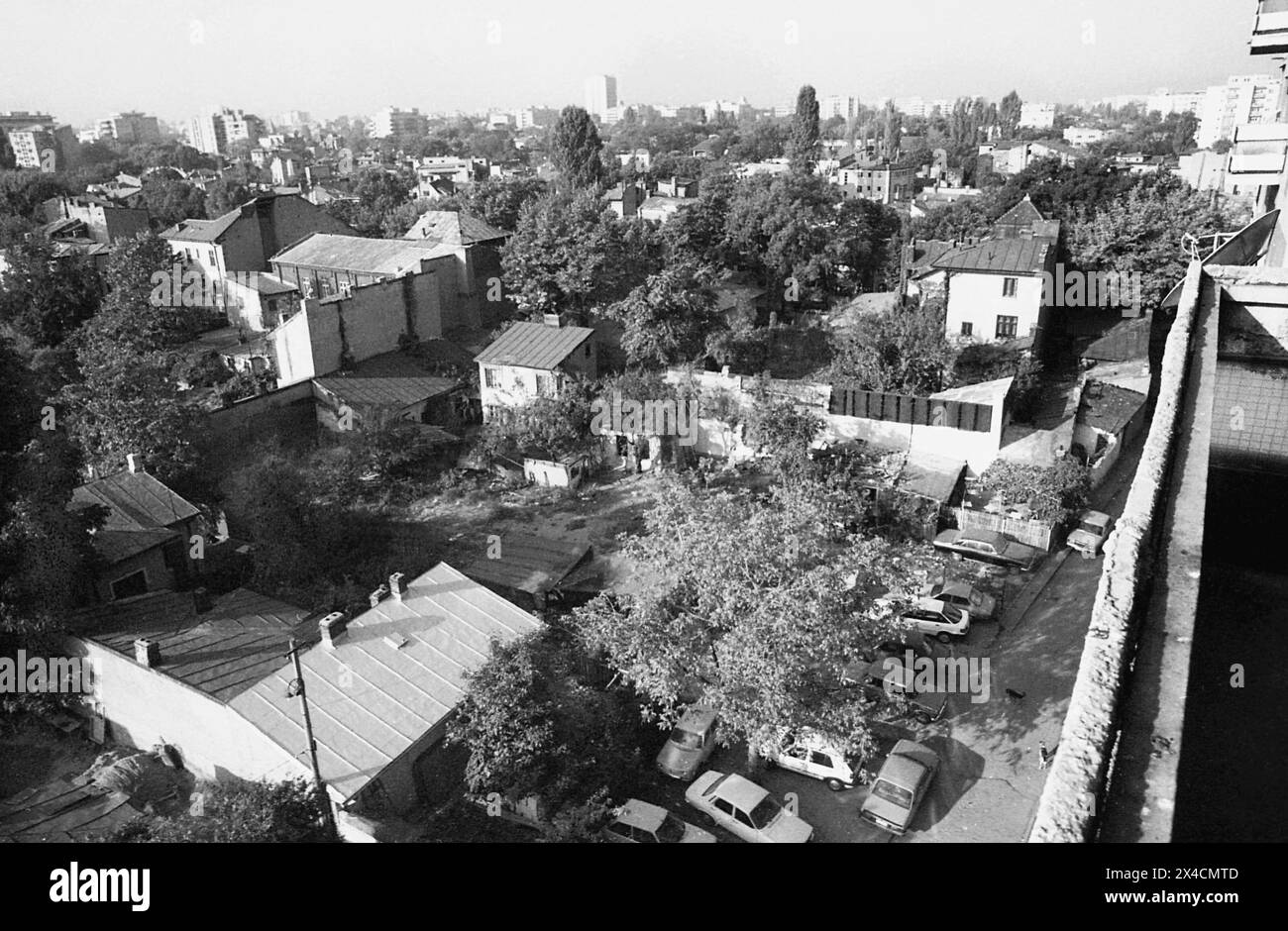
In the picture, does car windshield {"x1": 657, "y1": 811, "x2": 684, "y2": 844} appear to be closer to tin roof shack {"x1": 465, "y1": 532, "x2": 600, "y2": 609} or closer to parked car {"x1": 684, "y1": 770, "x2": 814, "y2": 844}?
parked car {"x1": 684, "y1": 770, "x2": 814, "y2": 844}

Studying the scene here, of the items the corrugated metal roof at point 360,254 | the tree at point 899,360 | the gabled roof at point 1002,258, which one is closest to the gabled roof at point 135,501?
the corrugated metal roof at point 360,254

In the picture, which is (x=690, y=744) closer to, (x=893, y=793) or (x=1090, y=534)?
(x=893, y=793)

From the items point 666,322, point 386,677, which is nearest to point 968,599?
point 386,677

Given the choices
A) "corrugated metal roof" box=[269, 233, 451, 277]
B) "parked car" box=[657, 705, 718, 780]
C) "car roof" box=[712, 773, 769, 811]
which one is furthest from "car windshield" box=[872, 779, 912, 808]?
"corrugated metal roof" box=[269, 233, 451, 277]

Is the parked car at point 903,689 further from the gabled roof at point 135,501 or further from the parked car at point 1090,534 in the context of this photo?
the gabled roof at point 135,501
